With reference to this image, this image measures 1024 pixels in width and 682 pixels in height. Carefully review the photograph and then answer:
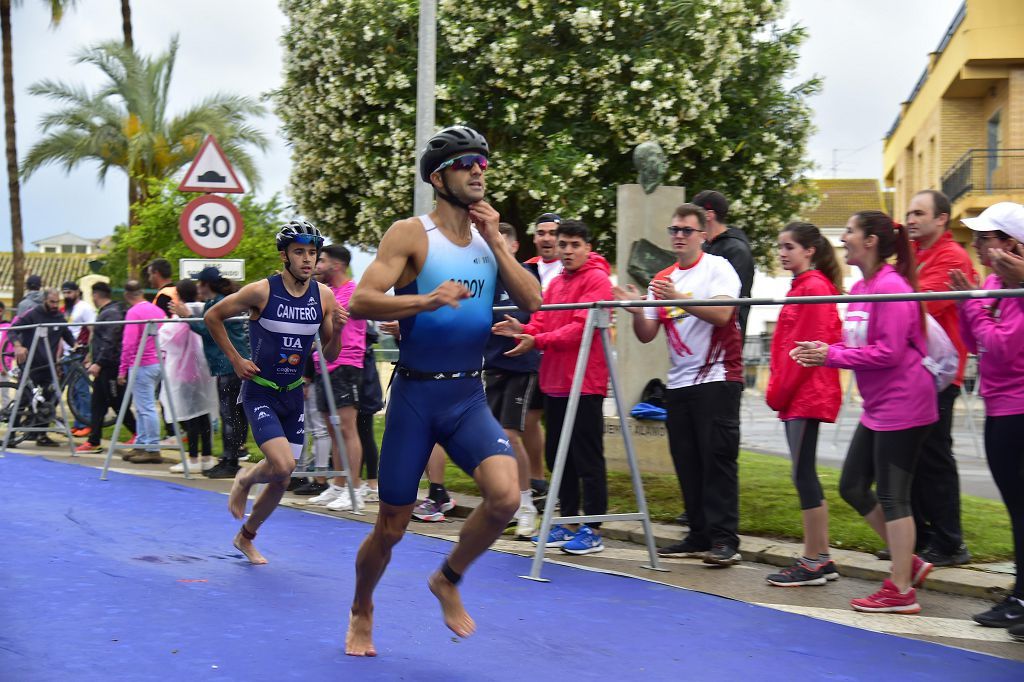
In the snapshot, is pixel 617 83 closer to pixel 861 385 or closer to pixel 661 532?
pixel 661 532

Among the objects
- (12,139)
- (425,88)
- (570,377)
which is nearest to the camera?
(570,377)

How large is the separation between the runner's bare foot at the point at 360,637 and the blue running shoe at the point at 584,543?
8.86 feet

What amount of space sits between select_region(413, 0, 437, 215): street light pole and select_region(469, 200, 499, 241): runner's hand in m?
6.68

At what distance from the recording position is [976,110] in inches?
1227

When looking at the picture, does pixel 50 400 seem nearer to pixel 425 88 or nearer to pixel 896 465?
pixel 425 88

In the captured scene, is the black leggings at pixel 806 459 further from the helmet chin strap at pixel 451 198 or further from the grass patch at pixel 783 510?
the helmet chin strap at pixel 451 198

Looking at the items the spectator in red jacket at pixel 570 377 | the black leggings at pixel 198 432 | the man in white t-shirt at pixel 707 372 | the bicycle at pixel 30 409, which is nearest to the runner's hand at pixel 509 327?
the spectator in red jacket at pixel 570 377

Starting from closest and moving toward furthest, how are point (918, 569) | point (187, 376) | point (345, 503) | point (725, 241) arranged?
1. point (918, 569)
2. point (725, 241)
3. point (345, 503)
4. point (187, 376)

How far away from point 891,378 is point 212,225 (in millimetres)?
8093

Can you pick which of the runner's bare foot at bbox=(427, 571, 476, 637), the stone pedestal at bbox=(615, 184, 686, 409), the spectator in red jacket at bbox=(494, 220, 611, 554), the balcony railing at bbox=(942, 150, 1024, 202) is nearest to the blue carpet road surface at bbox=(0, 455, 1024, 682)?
the runner's bare foot at bbox=(427, 571, 476, 637)

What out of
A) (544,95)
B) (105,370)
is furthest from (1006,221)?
(544,95)

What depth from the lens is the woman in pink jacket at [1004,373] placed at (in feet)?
18.6

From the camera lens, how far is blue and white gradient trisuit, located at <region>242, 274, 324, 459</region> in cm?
734

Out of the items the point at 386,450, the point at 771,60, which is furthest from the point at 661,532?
the point at 771,60
